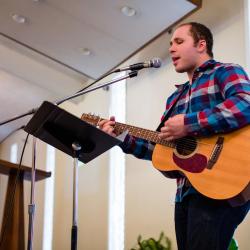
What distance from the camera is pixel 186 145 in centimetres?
177

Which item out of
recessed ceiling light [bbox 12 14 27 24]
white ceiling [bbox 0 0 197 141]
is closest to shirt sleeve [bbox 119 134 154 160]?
white ceiling [bbox 0 0 197 141]

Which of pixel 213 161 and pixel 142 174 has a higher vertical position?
pixel 142 174

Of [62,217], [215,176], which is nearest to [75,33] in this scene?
[62,217]

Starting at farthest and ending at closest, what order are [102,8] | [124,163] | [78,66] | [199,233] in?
[78,66]
[124,163]
[102,8]
[199,233]

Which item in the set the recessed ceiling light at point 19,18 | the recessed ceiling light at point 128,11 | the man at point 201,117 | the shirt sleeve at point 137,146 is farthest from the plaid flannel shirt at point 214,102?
the recessed ceiling light at point 19,18

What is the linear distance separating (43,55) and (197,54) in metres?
3.69

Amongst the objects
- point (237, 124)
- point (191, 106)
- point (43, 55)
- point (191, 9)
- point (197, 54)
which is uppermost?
point (43, 55)

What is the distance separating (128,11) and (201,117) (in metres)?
2.37

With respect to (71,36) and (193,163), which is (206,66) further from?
(71,36)

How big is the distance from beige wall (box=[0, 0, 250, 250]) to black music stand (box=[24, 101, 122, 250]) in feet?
4.62

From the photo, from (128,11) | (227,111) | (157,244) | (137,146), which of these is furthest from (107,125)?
(128,11)

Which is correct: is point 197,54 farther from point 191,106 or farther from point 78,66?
point 78,66

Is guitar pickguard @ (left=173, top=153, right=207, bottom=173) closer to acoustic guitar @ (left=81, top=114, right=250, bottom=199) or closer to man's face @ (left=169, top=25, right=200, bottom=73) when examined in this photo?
acoustic guitar @ (left=81, top=114, right=250, bottom=199)

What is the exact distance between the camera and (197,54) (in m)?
1.95
